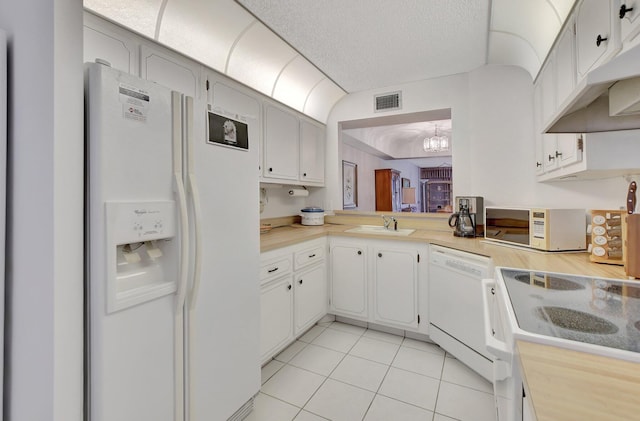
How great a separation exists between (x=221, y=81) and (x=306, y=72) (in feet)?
3.13

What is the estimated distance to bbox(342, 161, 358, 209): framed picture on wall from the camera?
15.7 ft

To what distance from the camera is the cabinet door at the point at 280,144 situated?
101 inches

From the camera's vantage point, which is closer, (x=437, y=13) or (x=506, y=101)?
(x=437, y=13)

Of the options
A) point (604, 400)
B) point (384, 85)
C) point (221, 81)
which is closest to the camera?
point (604, 400)

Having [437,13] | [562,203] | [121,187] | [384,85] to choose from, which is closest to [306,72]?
[384,85]

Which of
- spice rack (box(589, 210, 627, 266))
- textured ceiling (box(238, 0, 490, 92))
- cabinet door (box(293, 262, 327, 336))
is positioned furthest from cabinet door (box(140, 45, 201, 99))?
spice rack (box(589, 210, 627, 266))

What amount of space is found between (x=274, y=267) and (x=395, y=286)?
1.10m

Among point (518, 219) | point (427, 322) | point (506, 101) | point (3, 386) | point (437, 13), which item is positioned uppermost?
point (437, 13)

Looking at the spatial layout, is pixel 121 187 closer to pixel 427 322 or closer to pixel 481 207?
pixel 427 322

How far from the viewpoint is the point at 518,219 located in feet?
6.51

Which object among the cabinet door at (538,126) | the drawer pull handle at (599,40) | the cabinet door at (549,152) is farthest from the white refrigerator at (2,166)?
the cabinet door at (538,126)

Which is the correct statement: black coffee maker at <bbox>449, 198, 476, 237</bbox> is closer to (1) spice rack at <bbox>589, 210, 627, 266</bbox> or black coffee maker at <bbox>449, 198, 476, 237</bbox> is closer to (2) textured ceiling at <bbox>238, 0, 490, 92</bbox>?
(1) spice rack at <bbox>589, 210, 627, 266</bbox>

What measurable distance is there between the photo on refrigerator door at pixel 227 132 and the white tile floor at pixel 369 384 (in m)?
1.50

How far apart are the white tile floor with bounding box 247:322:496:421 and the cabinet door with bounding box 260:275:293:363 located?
0.16m
